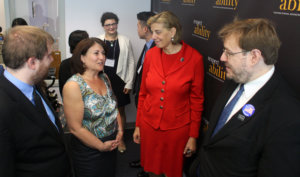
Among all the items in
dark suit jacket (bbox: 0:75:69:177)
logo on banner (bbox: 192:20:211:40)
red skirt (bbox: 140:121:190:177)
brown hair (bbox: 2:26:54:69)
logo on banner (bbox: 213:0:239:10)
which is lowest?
red skirt (bbox: 140:121:190:177)

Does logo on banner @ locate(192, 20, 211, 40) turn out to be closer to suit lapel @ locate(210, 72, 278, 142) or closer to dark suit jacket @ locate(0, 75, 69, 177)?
suit lapel @ locate(210, 72, 278, 142)

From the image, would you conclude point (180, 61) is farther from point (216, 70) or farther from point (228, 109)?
point (228, 109)

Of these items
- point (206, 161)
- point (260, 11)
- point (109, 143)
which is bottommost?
point (109, 143)

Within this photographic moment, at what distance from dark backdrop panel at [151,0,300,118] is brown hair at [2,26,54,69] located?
1362 millimetres

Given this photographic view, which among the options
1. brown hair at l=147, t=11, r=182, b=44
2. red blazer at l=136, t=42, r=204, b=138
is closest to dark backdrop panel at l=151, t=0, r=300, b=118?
red blazer at l=136, t=42, r=204, b=138

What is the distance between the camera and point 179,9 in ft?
9.80

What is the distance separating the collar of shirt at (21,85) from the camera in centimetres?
127

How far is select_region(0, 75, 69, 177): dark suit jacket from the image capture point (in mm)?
1117

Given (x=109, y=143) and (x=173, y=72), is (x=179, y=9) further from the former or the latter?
(x=109, y=143)

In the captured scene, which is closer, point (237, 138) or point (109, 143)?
point (237, 138)

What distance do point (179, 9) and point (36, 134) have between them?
2258 millimetres

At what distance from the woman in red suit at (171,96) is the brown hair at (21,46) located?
41.1 inches

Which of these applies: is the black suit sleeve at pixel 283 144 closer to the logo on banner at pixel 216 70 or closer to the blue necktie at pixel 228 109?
the blue necktie at pixel 228 109

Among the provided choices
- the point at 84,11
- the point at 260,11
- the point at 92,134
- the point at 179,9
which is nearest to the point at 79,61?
the point at 92,134
